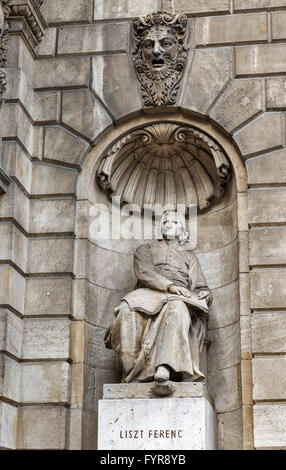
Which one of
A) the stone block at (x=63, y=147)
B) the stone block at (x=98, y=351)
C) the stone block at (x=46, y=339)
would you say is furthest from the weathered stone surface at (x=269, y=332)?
the stone block at (x=63, y=147)

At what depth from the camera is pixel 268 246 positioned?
1117 centimetres

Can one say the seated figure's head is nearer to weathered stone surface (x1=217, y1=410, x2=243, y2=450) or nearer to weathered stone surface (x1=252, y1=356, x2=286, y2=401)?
weathered stone surface (x1=252, y1=356, x2=286, y2=401)

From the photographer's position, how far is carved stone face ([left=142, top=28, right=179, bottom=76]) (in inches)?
475

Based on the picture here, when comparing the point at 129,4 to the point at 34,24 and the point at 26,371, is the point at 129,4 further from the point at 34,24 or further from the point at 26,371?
the point at 26,371

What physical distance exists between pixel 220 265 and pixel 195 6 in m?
3.30

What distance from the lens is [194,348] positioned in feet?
36.1

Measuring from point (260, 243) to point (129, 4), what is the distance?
3.65 meters

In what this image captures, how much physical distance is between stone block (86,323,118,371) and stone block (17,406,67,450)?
32.2 inches

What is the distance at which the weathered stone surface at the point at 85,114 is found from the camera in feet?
39.4

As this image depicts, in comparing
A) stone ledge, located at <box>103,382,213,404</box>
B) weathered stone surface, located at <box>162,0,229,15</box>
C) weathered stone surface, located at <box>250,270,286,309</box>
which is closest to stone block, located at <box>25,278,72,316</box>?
stone ledge, located at <box>103,382,213,404</box>

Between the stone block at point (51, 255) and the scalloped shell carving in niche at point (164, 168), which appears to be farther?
the scalloped shell carving in niche at point (164, 168)

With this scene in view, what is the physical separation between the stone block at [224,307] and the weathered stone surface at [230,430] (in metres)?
1.09

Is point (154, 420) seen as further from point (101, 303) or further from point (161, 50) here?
point (161, 50)

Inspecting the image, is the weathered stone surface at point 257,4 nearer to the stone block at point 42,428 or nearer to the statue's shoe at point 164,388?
the statue's shoe at point 164,388
